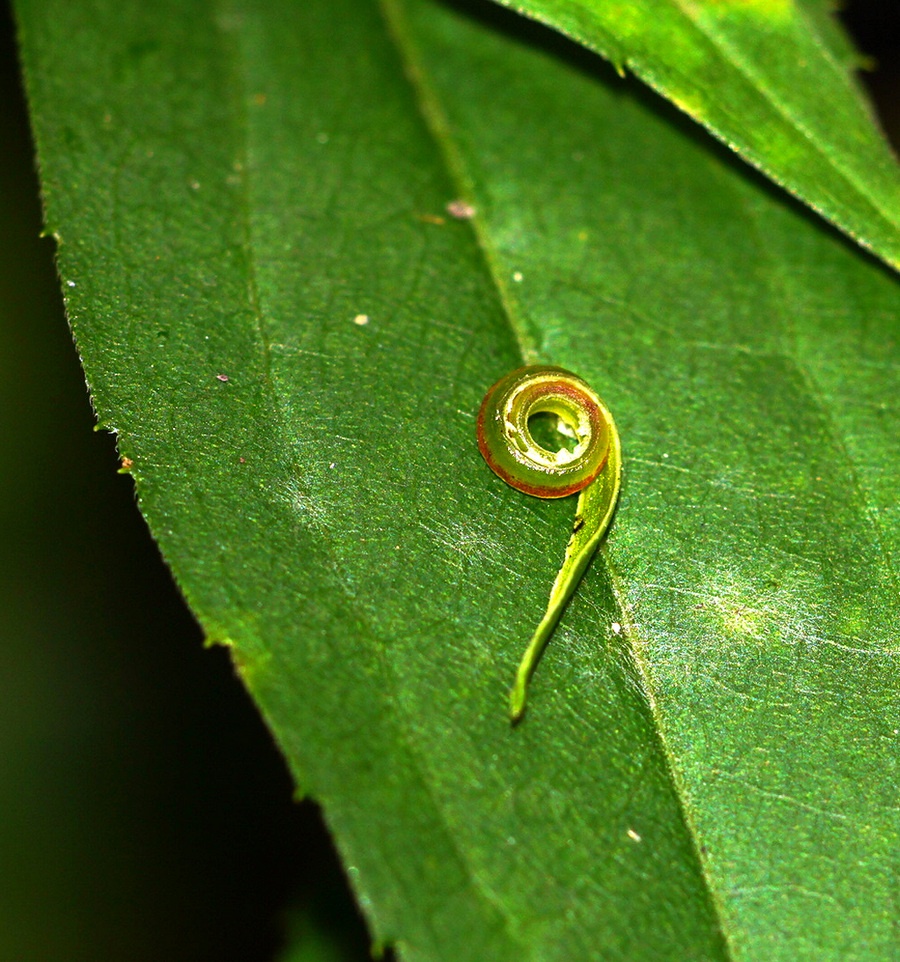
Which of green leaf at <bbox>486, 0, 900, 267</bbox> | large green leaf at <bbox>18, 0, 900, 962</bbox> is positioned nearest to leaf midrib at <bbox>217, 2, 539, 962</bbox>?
large green leaf at <bbox>18, 0, 900, 962</bbox>

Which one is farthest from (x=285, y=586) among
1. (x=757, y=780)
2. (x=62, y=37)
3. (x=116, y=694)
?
(x=116, y=694)

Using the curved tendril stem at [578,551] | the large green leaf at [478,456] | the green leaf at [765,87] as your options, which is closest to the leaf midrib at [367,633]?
the large green leaf at [478,456]

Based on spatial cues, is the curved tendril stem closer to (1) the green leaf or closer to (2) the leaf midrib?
(2) the leaf midrib

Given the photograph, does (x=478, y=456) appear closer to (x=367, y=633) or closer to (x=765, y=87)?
(x=367, y=633)

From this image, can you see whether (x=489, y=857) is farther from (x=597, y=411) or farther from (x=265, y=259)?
(x=265, y=259)

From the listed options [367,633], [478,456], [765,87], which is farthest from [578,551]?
[765,87]

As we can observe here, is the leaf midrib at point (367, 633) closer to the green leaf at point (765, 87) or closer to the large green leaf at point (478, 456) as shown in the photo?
the large green leaf at point (478, 456)
